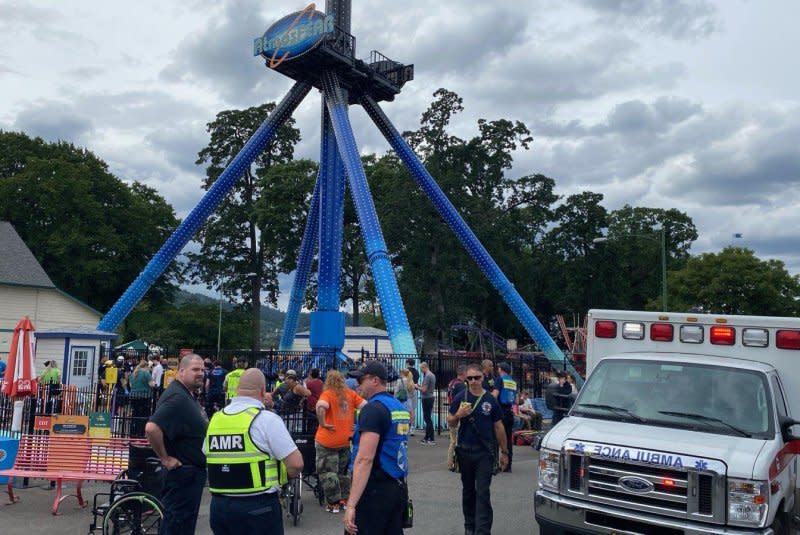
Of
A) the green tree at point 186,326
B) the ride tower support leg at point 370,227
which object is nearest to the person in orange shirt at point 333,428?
the ride tower support leg at point 370,227

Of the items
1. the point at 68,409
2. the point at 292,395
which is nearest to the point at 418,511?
the point at 292,395

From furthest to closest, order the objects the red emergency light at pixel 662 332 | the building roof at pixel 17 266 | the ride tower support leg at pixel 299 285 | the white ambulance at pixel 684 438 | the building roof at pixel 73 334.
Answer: the ride tower support leg at pixel 299 285, the building roof at pixel 17 266, the building roof at pixel 73 334, the red emergency light at pixel 662 332, the white ambulance at pixel 684 438

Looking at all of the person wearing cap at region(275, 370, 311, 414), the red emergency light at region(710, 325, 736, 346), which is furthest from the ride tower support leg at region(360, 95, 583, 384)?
the red emergency light at region(710, 325, 736, 346)

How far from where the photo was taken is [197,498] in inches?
234

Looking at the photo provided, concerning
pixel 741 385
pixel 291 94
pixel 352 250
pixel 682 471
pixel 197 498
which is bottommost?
pixel 197 498

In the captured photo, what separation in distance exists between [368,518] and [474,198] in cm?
4212

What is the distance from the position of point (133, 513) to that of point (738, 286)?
5317cm

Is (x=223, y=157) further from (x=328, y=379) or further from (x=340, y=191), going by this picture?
(x=328, y=379)

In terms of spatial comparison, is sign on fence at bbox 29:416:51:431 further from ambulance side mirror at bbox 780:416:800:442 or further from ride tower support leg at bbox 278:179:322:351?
ride tower support leg at bbox 278:179:322:351

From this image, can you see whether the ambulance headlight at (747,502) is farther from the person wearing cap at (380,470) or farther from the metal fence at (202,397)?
the metal fence at (202,397)

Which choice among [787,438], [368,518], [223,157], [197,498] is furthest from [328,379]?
[223,157]

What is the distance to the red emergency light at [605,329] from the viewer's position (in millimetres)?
8383

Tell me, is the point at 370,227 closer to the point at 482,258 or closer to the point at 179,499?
the point at 482,258

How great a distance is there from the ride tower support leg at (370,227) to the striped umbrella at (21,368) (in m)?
14.5
